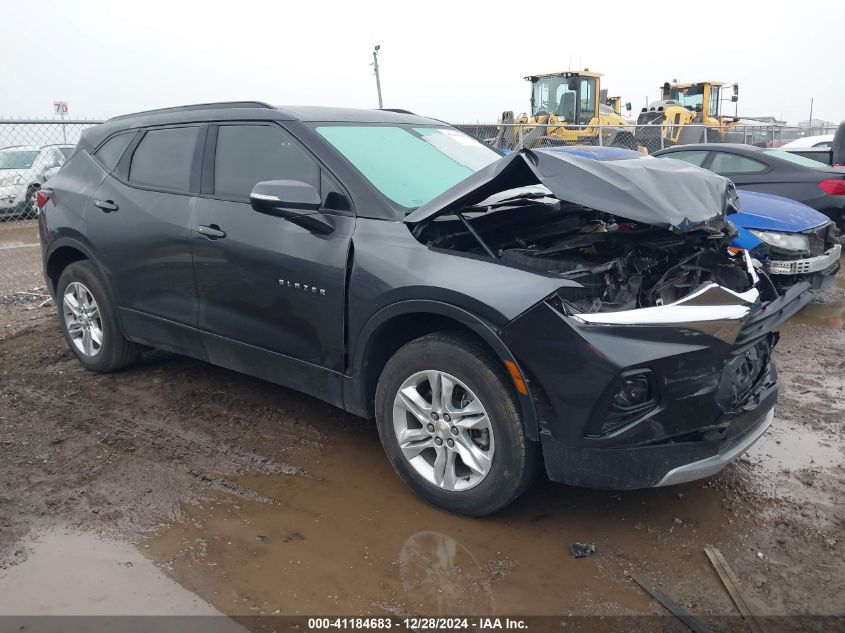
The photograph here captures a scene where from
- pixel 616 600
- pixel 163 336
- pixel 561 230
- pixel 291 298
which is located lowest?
pixel 616 600

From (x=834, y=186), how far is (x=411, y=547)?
7.81 m

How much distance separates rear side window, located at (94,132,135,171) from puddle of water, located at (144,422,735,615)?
2.50 m

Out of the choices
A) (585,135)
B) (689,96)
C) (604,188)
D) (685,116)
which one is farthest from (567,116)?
(604,188)

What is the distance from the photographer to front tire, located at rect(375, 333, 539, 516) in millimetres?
2951

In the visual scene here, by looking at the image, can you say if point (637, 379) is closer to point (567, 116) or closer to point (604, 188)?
point (604, 188)

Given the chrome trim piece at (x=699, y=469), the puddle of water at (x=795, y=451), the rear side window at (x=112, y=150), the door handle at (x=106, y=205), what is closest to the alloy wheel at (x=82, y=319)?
the door handle at (x=106, y=205)

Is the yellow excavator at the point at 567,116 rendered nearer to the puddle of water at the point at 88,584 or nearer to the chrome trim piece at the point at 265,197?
the chrome trim piece at the point at 265,197

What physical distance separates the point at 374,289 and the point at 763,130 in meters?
20.9

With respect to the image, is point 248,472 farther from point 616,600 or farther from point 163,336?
point 616,600

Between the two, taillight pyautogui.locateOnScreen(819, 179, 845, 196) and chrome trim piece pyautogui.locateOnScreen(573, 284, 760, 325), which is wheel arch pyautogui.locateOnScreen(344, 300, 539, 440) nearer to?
chrome trim piece pyautogui.locateOnScreen(573, 284, 760, 325)

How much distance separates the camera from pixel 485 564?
2904 millimetres

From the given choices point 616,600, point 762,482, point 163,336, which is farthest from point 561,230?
point 163,336

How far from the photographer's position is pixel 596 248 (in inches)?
139

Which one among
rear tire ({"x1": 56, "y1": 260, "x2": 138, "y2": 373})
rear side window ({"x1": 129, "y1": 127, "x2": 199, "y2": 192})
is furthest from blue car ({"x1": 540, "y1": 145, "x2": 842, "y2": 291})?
rear tire ({"x1": 56, "y1": 260, "x2": 138, "y2": 373})
